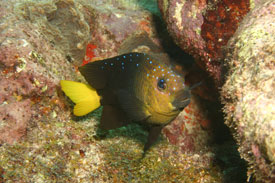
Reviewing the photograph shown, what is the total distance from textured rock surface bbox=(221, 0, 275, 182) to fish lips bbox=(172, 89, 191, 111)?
45 centimetres

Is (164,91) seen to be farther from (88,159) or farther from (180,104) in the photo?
(88,159)

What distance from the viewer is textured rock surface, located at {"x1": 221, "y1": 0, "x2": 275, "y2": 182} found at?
1.62 metres

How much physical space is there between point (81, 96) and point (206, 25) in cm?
242

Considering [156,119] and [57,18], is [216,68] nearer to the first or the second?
[156,119]

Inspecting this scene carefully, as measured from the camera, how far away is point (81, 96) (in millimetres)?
3115

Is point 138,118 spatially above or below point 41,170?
above

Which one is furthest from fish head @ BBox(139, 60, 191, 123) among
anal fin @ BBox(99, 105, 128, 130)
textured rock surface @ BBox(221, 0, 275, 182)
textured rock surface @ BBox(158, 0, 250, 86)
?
textured rock surface @ BBox(158, 0, 250, 86)

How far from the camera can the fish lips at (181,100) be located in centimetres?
262

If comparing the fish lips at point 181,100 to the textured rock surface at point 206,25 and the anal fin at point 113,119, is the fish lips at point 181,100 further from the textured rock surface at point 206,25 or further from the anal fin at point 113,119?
the textured rock surface at point 206,25

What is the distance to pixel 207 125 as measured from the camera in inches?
206

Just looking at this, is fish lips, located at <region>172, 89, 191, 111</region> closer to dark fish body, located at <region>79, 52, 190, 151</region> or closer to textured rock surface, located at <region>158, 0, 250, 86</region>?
dark fish body, located at <region>79, 52, 190, 151</region>

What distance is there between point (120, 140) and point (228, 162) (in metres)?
1.76

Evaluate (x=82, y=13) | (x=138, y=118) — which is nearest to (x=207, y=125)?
(x=138, y=118)

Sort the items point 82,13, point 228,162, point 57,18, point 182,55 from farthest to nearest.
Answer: point 182,55, point 82,13, point 57,18, point 228,162
